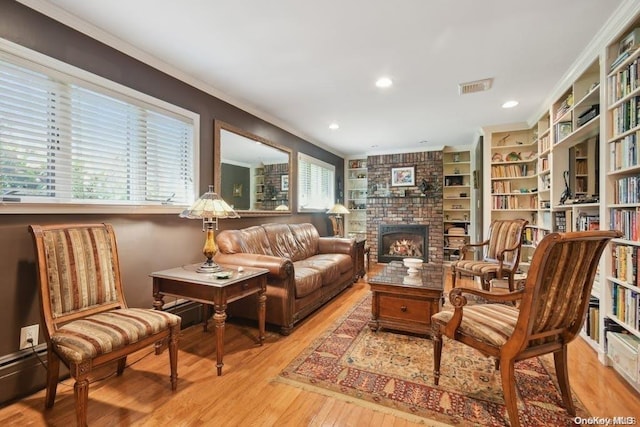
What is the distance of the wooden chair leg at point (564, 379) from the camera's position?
1596 mm

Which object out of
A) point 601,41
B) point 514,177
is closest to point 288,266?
point 601,41

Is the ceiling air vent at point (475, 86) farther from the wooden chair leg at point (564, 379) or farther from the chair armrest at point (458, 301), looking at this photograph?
the wooden chair leg at point (564, 379)

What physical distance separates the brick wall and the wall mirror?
2.45 meters

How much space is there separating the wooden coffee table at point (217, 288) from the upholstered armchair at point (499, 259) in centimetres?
241

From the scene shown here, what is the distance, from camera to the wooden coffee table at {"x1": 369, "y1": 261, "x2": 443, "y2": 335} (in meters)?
2.50

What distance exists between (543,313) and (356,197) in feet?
18.3

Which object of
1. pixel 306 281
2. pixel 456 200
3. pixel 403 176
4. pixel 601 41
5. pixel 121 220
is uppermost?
pixel 601 41

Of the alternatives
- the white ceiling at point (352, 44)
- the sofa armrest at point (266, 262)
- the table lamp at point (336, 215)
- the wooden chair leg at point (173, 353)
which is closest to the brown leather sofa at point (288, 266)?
the sofa armrest at point (266, 262)

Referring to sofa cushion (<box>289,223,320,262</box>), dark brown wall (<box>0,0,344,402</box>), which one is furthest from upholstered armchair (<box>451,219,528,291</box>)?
dark brown wall (<box>0,0,344,402</box>)

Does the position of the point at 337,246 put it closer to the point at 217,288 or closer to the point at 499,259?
the point at 499,259

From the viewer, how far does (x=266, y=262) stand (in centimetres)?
261

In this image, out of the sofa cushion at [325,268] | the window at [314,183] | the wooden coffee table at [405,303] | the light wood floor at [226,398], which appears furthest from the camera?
the window at [314,183]

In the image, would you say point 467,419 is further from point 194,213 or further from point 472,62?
point 472,62

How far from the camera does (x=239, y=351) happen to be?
232 cm
